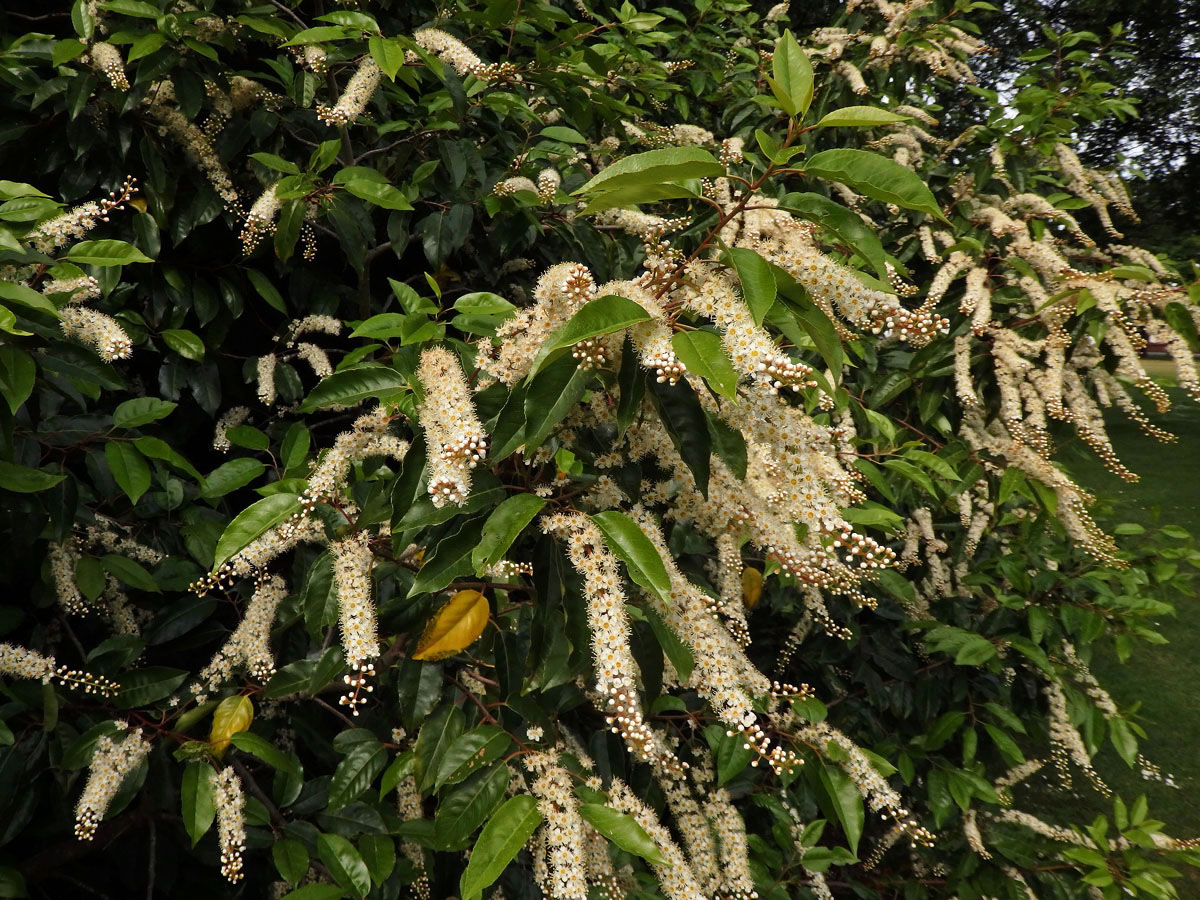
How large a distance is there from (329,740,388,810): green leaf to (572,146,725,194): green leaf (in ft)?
4.64

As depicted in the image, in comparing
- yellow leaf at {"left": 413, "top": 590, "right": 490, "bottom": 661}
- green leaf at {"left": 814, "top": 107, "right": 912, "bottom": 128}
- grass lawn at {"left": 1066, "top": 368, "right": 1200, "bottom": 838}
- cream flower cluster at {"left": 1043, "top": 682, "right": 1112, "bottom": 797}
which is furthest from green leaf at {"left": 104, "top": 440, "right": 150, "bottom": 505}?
grass lawn at {"left": 1066, "top": 368, "right": 1200, "bottom": 838}

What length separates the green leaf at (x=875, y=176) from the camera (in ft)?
3.51

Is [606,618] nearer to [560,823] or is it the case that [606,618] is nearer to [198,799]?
[560,823]

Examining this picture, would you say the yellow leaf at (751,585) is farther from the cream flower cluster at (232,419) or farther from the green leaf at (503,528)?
the cream flower cluster at (232,419)

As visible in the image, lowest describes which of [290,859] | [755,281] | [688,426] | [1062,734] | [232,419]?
[1062,734]

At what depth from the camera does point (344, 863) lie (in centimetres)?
163

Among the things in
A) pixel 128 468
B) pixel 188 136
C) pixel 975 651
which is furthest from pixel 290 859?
pixel 975 651

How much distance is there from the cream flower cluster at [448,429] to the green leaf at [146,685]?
1.09 m

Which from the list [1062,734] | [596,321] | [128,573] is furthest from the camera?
[1062,734]

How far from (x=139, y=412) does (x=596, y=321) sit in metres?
1.33

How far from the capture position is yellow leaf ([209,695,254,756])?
1695 mm

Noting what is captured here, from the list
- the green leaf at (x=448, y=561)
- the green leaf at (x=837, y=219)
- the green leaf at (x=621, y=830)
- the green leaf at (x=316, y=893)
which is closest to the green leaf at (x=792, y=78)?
the green leaf at (x=837, y=219)

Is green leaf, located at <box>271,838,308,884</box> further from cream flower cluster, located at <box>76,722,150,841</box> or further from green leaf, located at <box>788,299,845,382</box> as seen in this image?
green leaf, located at <box>788,299,845,382</box>

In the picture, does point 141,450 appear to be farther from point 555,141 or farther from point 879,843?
point 879,843
